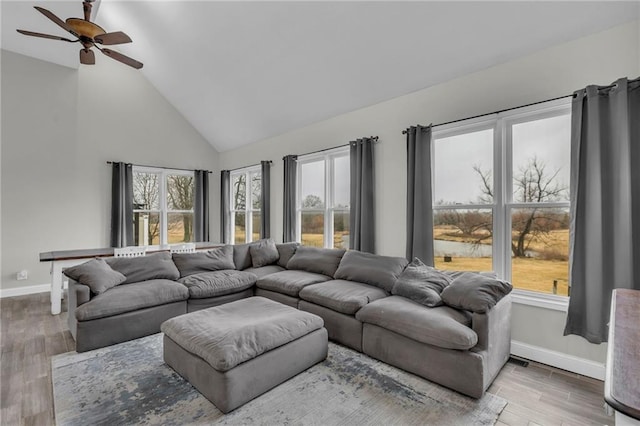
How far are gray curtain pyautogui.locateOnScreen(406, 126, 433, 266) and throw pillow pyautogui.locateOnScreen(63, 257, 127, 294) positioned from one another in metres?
3.30

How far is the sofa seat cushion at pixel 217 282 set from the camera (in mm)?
3529

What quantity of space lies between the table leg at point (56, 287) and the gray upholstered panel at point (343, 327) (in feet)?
11.1

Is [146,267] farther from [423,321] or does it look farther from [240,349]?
[423,321]

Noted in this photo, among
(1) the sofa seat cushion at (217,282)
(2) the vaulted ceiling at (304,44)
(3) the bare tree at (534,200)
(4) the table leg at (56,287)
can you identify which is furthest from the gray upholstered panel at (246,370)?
(2) the vaulted ceiling at (304,44)

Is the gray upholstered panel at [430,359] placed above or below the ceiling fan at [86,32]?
below

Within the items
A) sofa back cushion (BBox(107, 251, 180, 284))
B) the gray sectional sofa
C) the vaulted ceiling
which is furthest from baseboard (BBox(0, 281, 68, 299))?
the vaulted ceiling

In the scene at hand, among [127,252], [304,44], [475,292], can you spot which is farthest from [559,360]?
[127,252]

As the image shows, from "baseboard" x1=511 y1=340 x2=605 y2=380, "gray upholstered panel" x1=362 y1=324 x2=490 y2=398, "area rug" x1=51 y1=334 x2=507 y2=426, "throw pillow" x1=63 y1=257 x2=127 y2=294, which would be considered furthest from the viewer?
"throw pillow" x1=63 y1=257 x2=127 y2=294

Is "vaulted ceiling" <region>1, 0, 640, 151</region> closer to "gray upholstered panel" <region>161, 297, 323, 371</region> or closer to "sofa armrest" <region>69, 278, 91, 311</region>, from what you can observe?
"gray upholstered panel" <region>161, 297, 323, 371</region>

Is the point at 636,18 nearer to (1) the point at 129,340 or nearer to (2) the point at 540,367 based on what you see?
(2) the point at 540,367

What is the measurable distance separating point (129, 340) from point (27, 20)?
4.44 metres

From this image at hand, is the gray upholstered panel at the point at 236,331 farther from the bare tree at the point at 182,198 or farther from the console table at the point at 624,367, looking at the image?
the bare tree at the point at 182,198

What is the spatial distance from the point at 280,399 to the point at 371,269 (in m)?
1.69

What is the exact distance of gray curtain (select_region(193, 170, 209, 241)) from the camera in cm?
677
